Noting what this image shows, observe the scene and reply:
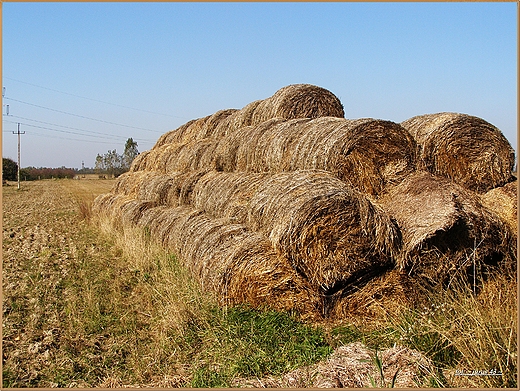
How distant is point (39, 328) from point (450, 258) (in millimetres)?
4916

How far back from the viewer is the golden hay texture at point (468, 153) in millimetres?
7434

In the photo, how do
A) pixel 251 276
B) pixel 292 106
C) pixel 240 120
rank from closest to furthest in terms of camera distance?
pixel 251 276 < pixel 292 106 < pixel 240 120

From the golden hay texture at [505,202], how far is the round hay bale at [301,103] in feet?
13.3

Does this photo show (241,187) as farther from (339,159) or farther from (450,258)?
(450,258)

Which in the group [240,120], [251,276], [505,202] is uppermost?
[240,120]

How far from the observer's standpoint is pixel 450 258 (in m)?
5.95

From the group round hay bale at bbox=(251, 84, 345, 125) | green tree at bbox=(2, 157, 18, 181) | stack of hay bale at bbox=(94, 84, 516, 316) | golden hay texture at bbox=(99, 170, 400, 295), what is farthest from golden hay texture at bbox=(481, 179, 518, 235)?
green tree at bbox=(2, 157, 18, 181)

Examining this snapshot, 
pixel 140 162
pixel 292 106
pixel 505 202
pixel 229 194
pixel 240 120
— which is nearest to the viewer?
pixel 505 202

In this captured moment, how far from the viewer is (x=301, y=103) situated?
401 inches

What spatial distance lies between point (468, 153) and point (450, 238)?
2.04 m

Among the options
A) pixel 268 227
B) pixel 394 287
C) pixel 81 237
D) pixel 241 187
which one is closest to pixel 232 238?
pixel 268 227

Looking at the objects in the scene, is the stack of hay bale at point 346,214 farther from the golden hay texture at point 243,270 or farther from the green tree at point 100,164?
the green tree at point 100,164

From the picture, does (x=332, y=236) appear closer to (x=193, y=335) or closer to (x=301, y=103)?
(x=193, y=335)

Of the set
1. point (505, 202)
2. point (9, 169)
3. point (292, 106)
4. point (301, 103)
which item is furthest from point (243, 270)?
point (9, 169)
